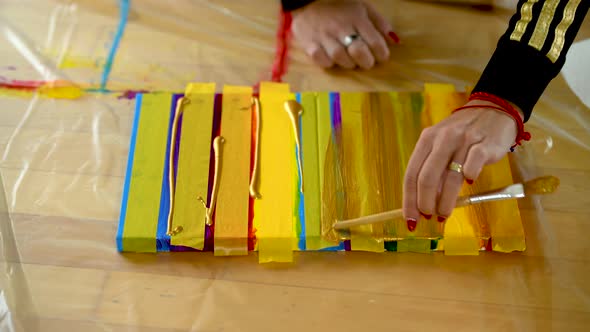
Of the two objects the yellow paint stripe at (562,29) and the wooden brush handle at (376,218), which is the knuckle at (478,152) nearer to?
the wooden brush handle at (376,218)

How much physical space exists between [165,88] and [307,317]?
42 cm

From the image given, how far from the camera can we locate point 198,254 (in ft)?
2.37

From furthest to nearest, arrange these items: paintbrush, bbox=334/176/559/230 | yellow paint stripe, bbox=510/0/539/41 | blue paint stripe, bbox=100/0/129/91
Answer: blue paint stripe, bbox=100/0/129/91 < yellow paint stripe, bbox=510/0/539/41 < paintbrush, bbox=334/176/559/230

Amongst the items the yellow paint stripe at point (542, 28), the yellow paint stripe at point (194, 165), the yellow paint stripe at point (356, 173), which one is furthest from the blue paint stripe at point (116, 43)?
the yellow paint stripe at point (542, 28)

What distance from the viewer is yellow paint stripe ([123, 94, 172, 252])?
716 millimetres

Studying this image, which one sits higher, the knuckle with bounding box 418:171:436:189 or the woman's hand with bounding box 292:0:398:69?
the woman's hand with bounding box 292:0:398:69

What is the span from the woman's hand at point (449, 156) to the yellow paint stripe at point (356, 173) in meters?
0.09

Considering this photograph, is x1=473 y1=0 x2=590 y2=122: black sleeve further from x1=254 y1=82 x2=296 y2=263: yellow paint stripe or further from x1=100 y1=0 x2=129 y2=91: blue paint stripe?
x1=100 y1=0 x2=129 y2=91: blue paint stripe

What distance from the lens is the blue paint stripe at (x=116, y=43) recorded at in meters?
0.89

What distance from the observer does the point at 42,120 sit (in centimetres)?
84

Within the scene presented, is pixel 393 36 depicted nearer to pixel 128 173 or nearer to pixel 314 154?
pixel 314 154

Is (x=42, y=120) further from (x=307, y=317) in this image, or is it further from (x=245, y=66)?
(x=307, y=317)

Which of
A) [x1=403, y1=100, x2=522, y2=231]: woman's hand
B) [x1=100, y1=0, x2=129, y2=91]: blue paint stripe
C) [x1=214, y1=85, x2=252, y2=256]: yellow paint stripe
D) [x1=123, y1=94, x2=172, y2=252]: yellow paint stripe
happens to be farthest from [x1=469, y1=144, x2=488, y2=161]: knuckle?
[x1=100, y1=0, x2=129, y2=91]: blue paint stripe

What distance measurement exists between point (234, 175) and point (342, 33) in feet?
1.01
